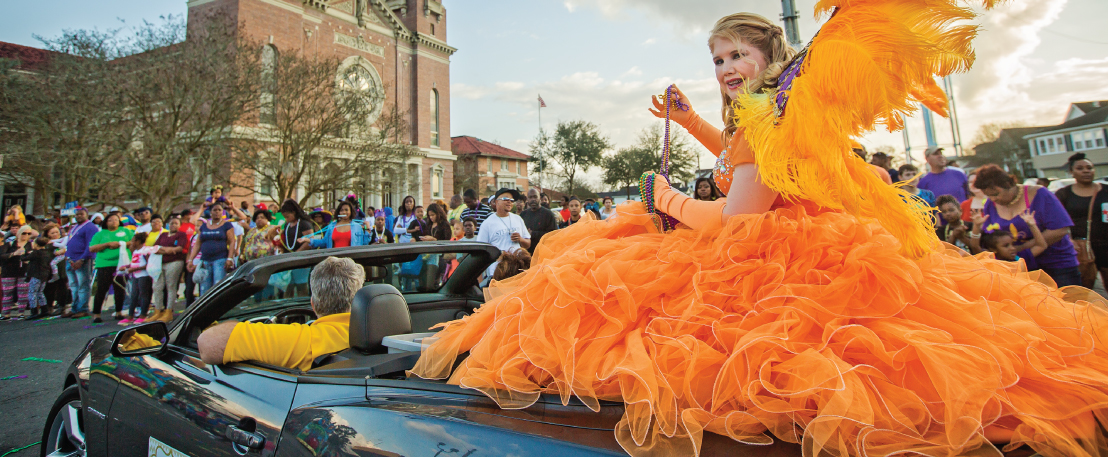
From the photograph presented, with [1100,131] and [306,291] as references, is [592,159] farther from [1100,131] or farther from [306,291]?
[306,291]

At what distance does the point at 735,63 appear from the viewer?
6.09 ft

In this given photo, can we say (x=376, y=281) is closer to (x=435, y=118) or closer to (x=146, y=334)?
(x=146, y=334)

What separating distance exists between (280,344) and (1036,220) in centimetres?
594

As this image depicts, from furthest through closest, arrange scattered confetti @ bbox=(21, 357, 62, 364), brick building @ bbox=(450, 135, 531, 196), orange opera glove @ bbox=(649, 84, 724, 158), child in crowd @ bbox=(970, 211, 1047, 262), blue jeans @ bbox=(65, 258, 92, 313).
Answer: brick building @ bbox=(450, 135, 531, 196)
blue jeans @ bbox=(65, 258, 92, 313)
scattered confetti @ bbox=(21, 357, 62, 364)
child in crowd @ bbox=(970, 211, 1047, 262)
orange opera glove @ bbox=(649, 84, 724, 158)

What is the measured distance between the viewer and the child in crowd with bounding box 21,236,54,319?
9555 millimetres

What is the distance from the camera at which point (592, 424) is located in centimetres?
122

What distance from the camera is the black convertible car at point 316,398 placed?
1273mm

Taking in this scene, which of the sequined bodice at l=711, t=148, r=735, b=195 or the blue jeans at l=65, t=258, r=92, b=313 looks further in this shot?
the blue jeans at l=65, t=258, r=92, b=313

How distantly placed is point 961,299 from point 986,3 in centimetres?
79

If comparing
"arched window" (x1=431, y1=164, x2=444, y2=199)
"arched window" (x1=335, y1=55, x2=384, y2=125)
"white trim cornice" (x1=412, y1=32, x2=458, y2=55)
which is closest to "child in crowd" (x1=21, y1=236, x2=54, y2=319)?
"arched window" (x1=335, y1=55, x2=384, y2=125)

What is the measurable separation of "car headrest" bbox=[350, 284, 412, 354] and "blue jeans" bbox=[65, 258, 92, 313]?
434 inches

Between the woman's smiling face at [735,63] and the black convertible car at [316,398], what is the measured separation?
1.22 meters

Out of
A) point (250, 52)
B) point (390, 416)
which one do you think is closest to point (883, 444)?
point (390, 416)

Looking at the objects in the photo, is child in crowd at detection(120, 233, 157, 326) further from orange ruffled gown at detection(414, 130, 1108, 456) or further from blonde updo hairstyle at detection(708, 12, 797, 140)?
blonde updo hairstyle at detection(708, 12, 797, 140)
